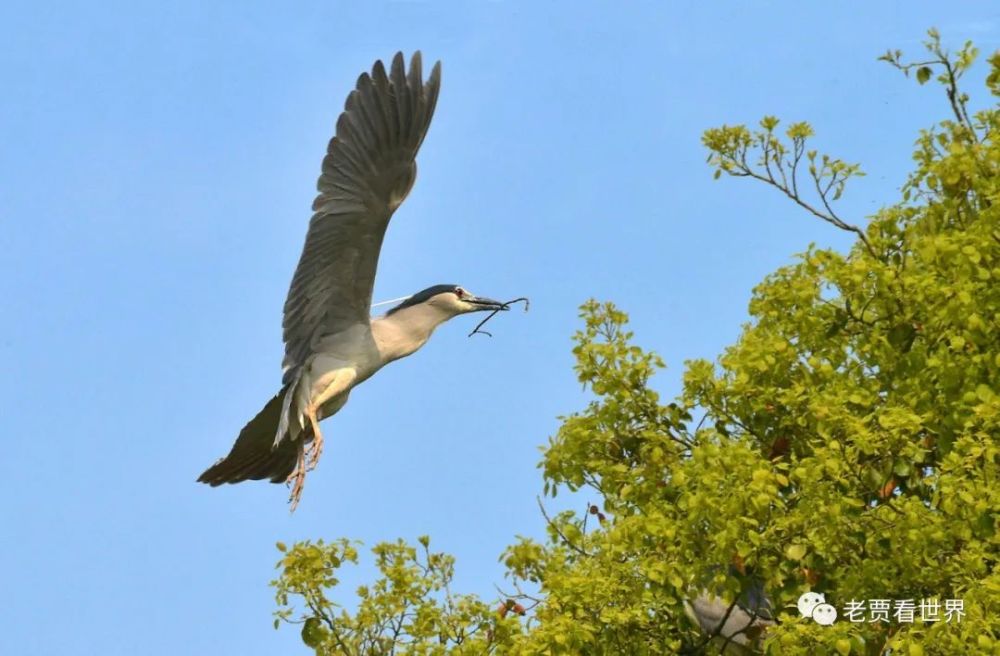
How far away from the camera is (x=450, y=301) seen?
11.1 meters

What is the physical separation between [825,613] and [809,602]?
99 millimetres

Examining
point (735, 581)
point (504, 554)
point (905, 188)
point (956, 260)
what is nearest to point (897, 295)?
point (956, 260)

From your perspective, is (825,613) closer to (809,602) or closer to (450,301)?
(809,602)

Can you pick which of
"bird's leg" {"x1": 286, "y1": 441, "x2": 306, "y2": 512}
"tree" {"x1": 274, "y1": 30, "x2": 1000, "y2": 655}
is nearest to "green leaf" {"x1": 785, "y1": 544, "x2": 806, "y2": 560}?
"tree" {"x1": 274, "y1": 30, "x2": 1000, "y2": 655}

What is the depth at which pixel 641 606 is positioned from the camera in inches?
316

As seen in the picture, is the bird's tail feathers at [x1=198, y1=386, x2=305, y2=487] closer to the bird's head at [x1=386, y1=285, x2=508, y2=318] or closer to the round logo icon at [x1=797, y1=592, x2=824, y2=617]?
the bird's head at [x1=386, y1=285, x2=508, y2=318]

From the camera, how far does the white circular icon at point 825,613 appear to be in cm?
767

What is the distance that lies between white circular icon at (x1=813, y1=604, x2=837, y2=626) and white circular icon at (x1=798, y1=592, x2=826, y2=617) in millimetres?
21

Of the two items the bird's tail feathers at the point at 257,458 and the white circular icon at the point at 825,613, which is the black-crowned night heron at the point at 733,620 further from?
the bird's tail feathers at the point at 257,458

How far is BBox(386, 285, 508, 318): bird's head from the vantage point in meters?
11.1

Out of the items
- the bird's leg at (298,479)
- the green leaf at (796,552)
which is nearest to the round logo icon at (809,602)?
the green leaf at (796,552)

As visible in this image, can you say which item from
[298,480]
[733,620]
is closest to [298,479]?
[298,480]

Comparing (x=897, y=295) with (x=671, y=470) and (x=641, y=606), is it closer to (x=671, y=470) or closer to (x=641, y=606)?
(x=671, y=470)

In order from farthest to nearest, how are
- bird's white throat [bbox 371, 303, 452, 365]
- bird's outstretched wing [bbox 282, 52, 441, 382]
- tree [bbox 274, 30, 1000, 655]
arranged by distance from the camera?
bird's white throat [bbox 371, 303, 452, 365] → bird's outstretched wing [bbox 282, 52, 441, 382] → tree [bbox 274, 30, 1000, 655]
